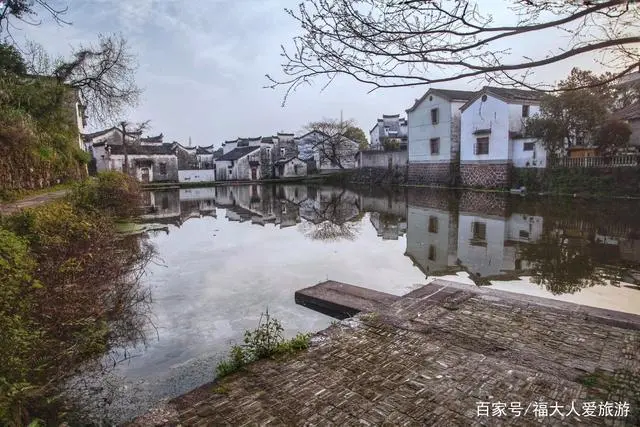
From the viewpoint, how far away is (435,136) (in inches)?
1038

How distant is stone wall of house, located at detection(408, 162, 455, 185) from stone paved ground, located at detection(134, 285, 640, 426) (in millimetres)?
22024

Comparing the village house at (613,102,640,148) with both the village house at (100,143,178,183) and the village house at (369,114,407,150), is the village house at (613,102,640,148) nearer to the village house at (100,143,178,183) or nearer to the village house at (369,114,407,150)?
the village house at (369,114,407,150)

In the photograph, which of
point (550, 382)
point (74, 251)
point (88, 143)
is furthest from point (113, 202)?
point (88, 143)

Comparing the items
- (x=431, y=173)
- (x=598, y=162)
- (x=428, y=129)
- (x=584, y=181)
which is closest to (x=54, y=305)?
(x=584, y=181)

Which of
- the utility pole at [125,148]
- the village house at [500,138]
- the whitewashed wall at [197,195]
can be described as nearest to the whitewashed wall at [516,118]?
the village house at [500,138]

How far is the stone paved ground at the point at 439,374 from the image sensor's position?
8.85 ft

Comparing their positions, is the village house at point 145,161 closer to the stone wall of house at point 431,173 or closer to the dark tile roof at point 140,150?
the dark tile roof at point 140,150

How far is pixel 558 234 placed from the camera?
9680mm

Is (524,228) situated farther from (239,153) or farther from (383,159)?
(239,153)

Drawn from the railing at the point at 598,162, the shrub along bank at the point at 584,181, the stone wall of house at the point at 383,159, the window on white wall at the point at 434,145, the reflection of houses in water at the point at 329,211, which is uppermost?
the window on white wall at the point at 434,145

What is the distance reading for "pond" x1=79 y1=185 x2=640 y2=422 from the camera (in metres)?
4.42

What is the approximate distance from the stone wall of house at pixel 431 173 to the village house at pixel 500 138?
5.70 ft

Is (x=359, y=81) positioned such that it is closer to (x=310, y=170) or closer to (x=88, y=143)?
(x=88, y=143)

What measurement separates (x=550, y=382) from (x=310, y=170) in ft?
134
